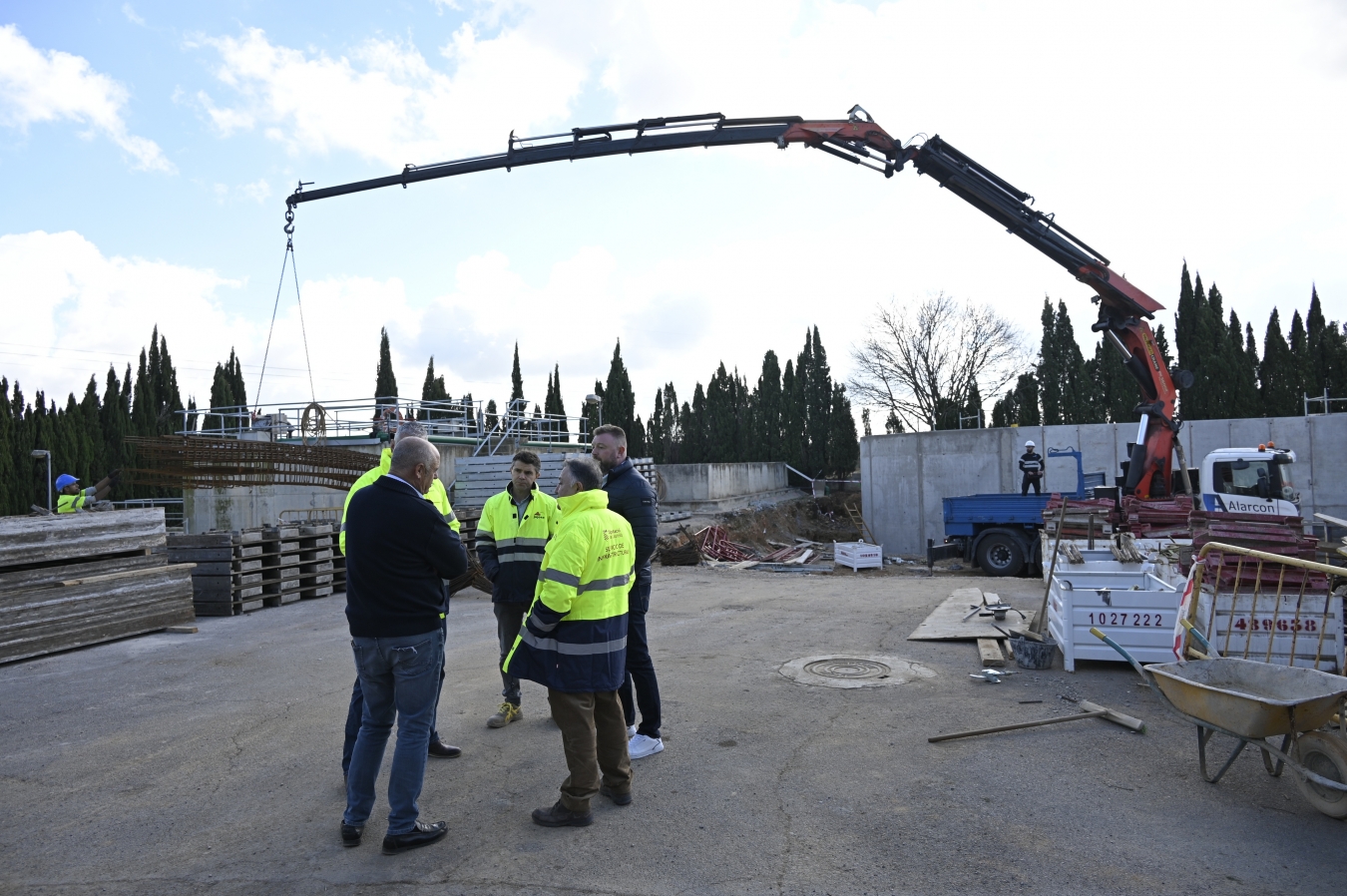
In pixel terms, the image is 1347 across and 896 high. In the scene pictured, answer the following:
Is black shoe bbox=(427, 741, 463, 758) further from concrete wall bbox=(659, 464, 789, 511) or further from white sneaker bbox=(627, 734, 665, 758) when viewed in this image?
concrete wall bbox=(659, 464, 789, 511)

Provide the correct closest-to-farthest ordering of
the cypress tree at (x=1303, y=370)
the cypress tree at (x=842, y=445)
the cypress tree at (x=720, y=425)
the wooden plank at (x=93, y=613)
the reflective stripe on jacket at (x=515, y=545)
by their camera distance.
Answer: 1. the reflective stripe on jacket at (x=515, y=545)
2. the wooden plank at (x=93, y=613)
3. the cypress tree at (x=1303, y=370)
4. the cypress tree at (x=842, y=445)
5. the cypress tree at (x=720, y=425)

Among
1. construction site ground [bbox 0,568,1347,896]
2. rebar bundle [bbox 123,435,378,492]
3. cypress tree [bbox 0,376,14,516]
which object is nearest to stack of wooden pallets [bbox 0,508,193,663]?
construction site ground [bbox 0,568,1347,896]

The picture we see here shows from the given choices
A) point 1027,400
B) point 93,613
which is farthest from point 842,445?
point 93,613

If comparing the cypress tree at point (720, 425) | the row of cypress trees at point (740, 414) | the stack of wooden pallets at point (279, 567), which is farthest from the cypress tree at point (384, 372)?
the stack of wooden pallets at point (279, 567)

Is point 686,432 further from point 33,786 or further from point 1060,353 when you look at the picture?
point 33,786

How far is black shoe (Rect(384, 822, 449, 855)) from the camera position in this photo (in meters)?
3.69

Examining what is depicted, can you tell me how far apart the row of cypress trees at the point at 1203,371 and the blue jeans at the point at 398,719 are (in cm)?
3587

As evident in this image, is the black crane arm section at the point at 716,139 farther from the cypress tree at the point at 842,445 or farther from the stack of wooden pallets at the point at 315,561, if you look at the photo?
the cypress tree at the point at 842,445

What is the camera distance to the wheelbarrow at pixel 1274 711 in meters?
3.95

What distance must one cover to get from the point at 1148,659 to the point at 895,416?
38.5 m

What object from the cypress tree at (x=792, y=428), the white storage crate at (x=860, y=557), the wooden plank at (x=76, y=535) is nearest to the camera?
the wooden plank at (x=76, y=535)

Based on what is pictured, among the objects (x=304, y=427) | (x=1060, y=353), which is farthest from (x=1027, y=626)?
(x=1060, y=353)

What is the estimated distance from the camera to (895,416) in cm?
4425

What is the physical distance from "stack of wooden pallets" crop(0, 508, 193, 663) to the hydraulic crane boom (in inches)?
276
